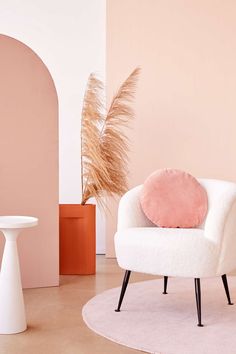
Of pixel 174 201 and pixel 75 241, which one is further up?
pixel 174 201

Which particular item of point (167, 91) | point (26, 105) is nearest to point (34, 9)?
point (167, 91)

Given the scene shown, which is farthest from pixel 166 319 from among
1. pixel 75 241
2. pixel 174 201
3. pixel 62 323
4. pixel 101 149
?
pixel 101 149

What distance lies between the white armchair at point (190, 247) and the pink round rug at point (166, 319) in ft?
0.44

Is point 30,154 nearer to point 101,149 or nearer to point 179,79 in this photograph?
point 101,149

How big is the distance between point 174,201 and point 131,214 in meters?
0.29

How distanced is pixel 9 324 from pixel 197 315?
104 cm

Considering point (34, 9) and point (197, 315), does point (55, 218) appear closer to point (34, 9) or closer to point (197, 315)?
point (197, 315)

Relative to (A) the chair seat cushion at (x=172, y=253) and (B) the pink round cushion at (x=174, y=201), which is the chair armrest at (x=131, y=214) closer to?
(B) the pink round cushion at (x=174, y=201)

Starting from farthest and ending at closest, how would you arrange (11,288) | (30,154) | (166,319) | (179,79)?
(179,79)
(30,154)
(166,319)
(11,288)

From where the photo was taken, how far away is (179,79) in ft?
16.5

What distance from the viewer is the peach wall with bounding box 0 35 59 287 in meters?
3.68

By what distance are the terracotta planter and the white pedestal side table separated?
1.38m

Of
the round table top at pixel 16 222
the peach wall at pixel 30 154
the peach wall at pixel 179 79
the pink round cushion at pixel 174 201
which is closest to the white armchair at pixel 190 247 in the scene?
the pink round cushion at pixel 174 201

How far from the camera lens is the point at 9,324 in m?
2.79
